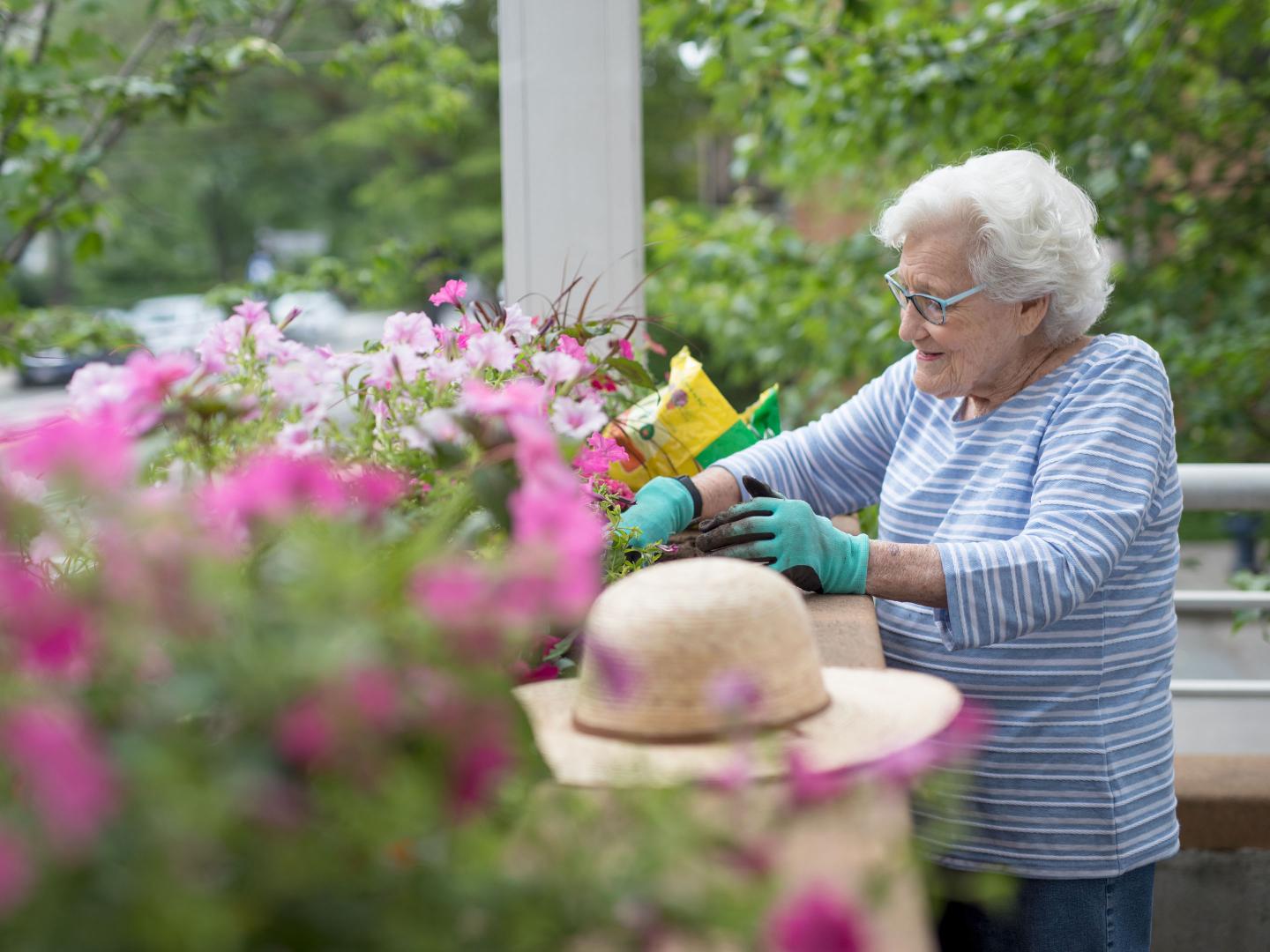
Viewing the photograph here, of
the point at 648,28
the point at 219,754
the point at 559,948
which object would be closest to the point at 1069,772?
the point at 559,948

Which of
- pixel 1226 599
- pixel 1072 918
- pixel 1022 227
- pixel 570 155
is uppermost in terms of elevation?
pixel 570 155

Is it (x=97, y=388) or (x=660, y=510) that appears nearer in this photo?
(x=97, y=388)

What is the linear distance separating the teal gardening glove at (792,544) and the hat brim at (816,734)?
63 cm

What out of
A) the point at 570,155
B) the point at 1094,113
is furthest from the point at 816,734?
the point at 1094,113

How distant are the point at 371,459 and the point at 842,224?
11.1 meters

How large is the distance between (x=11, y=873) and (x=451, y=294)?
126cm

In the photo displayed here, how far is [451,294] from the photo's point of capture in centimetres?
163

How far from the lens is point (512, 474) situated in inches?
37.6

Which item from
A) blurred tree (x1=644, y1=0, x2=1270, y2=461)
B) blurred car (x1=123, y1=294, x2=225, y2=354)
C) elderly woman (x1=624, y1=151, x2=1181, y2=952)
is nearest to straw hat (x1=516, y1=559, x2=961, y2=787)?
elderly woman (x1=624, y1=151, x2=1181, y2=952)

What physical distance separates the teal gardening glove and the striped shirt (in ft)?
0.43

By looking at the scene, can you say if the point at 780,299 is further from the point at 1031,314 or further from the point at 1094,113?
the point at 1031,314

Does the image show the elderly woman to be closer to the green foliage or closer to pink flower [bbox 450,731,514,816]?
pink flower [bbox 450,731,514,816]

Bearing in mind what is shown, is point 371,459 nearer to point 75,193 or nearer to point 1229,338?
point 75,193

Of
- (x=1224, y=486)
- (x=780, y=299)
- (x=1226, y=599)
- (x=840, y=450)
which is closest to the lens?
(x=840, y=450)
